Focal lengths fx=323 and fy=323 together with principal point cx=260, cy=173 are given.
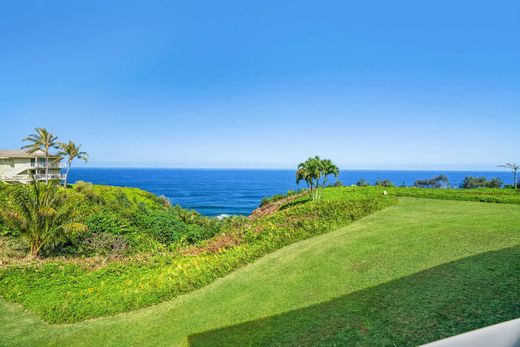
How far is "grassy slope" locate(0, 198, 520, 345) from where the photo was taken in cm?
638

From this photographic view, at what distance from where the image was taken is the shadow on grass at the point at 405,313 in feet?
19.6

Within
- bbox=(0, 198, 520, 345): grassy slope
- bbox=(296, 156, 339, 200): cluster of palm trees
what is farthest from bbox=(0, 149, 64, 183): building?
bbox=(0, 198, 520, 345): grassy slope

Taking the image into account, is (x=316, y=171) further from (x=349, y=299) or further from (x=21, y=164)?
(x=21, y=164)

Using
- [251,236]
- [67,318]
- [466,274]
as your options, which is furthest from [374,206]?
[67,318]

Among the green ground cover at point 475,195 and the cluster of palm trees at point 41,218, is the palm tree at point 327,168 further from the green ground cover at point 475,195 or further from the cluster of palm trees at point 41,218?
the cluster of palm trees at point 41,218

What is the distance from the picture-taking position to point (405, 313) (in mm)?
6551

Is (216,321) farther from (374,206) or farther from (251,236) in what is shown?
(374,206)

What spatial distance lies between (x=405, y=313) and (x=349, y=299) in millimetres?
1430

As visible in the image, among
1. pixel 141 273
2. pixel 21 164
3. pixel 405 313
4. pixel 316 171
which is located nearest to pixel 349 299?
pixel 405 313

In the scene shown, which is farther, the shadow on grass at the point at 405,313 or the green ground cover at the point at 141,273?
the green ground cover at the point at 141,273

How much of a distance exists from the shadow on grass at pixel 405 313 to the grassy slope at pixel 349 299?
0.07 ft

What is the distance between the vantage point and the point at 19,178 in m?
42.6

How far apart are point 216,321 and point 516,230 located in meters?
10.1

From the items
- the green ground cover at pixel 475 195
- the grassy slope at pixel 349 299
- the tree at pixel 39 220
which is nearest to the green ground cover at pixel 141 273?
the grassy slope at pixel 349 299
